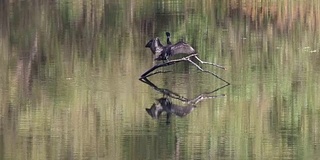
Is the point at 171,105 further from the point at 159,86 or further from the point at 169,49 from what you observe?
the point at 159,86

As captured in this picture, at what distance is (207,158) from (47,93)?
353 centimetres

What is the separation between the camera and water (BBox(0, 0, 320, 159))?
343 inches

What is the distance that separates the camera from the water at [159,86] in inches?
343

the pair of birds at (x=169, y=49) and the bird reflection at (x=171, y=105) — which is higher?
the pair of birds at (x=169, y=49)

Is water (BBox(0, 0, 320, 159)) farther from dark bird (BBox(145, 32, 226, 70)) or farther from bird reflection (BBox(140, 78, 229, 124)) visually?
dark bird (BBox(145, 32, 226, 70))

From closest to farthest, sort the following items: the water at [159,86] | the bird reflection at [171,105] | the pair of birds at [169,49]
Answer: the water at [159,86] → the bird reflection at [171,105] → the pair of birds at [169,49]

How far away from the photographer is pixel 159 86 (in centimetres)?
1124

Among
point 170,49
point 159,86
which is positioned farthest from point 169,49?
point 159,86

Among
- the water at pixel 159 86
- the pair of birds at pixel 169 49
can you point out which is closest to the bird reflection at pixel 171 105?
the water at pixel 159 86

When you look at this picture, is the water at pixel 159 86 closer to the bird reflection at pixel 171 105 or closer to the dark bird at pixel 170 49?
the bird reflection at pixel 171 105

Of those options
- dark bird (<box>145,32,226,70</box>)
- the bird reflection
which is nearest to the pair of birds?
dark bird (<box>145,32,226,70</box>)

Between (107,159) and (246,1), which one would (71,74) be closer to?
(107,159)

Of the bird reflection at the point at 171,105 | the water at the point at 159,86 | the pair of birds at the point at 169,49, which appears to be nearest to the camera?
the water at the point at 159,86

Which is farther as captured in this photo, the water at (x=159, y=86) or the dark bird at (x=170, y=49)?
the dark bird at (x=170, y=49)
